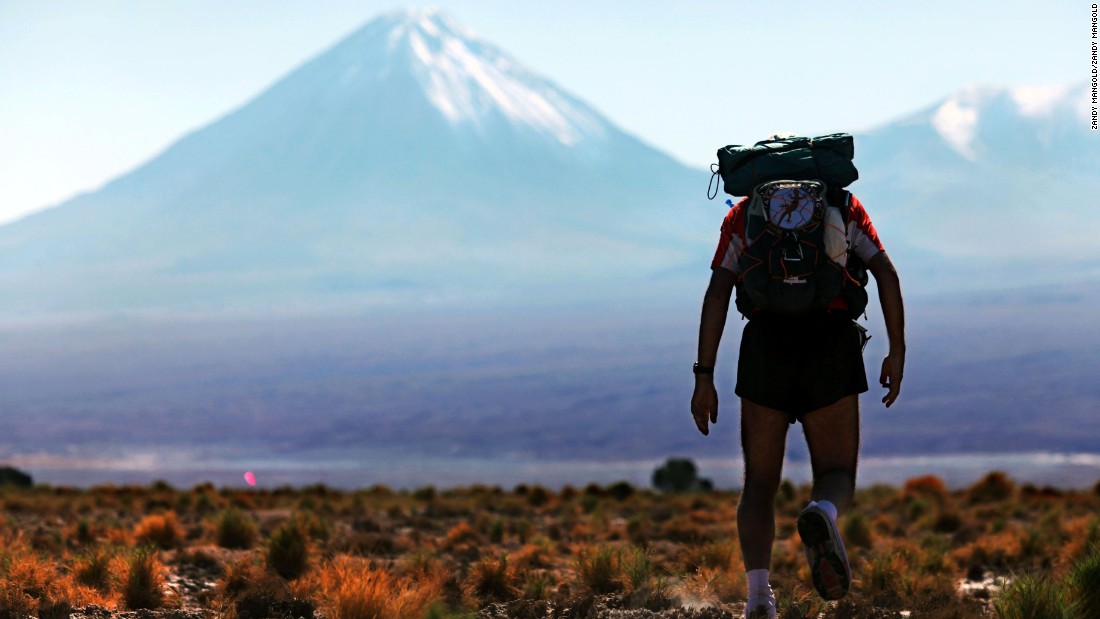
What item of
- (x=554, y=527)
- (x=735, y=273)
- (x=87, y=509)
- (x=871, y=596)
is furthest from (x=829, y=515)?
(x=87, y=509)

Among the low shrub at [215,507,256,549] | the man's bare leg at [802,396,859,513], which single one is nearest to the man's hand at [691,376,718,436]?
the man's bare leg at [802,396,859,513]

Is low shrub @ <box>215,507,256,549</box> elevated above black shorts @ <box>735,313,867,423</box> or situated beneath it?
situated beneath

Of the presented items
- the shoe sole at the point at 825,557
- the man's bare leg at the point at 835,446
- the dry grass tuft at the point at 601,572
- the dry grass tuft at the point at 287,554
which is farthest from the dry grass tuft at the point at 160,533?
the shoe sole at the point at 825,557

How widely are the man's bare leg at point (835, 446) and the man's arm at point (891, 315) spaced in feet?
0.54

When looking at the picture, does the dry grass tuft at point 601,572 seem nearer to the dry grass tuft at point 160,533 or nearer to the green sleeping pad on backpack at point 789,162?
the green sleeping pad on backpack at point 789,162

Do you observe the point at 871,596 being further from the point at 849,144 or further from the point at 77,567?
the point at 77,567

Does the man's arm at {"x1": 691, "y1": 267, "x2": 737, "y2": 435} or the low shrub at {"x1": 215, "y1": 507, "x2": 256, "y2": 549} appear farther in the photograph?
the low shrub at {"x1": 215, "y1": 507, "x2": 256, "y2": 549}

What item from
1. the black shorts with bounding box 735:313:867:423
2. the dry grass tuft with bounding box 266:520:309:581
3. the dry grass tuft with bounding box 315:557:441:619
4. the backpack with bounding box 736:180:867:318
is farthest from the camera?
the dry grass tuft with bounding box 266:520:309:581

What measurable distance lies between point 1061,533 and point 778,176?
27.2 ft

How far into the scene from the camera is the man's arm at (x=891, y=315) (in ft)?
18.0

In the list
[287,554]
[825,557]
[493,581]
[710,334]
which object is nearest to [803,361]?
[710,334]

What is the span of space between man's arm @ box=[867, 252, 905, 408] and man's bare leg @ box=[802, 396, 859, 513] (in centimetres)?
16

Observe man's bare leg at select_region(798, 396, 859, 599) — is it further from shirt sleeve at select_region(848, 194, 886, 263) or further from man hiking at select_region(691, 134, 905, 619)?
shirt sleeve at select_region(848, 194, 886, 263)

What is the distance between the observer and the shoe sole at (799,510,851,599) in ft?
17.5
